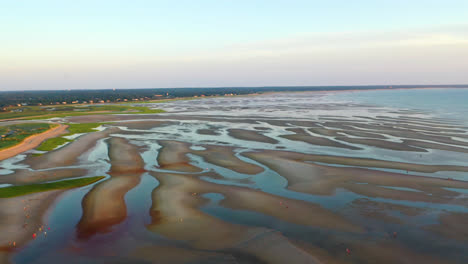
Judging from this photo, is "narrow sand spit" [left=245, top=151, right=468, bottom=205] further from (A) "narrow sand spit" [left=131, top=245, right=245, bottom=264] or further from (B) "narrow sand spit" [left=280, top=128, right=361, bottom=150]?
(A) "narrow sand spit" [left=131, top=245, right=245, bottom=264]

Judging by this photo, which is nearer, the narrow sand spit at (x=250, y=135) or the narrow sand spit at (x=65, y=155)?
the narrow sand spit at (x=65, y=155)

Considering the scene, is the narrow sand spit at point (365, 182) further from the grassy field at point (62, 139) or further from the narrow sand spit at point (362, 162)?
the grassy field at point (62, 139)

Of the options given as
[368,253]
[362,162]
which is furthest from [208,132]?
[368,253]

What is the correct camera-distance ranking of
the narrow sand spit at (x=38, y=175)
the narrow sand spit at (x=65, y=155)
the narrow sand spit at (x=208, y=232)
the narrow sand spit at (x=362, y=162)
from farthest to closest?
the narrow sand spit at (x=65, y=155) → the narrow sand spit at (x=362, y=162) → the narrow sand spit at (x=38, y=175) → the narrow sand spit at (x=208, y=232)

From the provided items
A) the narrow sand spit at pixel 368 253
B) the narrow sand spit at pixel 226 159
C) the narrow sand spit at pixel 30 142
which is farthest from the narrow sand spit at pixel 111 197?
the narrow sand spit at pixel 30 142

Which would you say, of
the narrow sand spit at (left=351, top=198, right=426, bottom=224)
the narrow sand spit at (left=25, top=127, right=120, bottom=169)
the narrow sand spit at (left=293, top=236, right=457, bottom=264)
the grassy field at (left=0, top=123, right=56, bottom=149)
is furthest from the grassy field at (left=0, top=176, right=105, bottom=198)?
the narrow sand spit at (left=351, top=198, right=426, bottom=224)

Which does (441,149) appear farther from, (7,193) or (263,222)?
(7,193)

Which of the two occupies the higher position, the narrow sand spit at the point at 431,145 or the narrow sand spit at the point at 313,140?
the narrow sand spit at the point at 313,140

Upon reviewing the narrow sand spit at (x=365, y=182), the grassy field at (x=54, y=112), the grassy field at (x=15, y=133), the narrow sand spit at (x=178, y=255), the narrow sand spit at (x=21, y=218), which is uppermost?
the grassy field at (x=54, y=112)
